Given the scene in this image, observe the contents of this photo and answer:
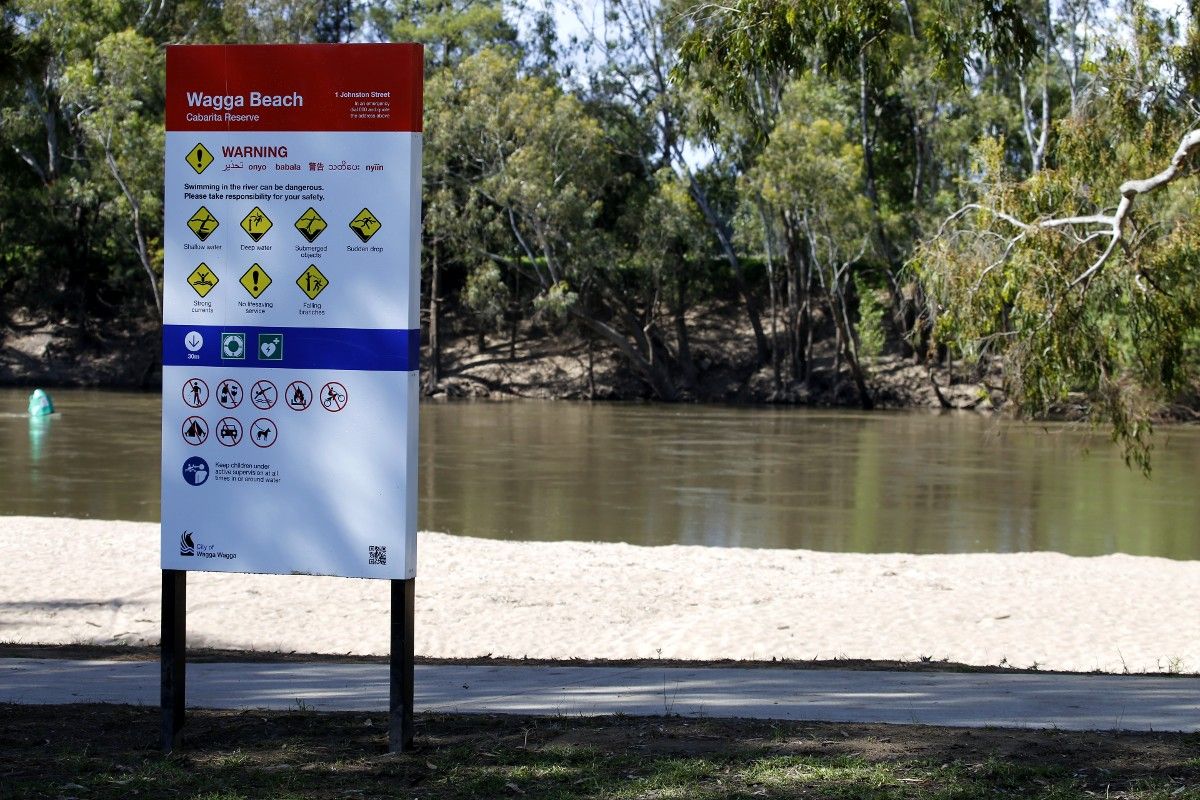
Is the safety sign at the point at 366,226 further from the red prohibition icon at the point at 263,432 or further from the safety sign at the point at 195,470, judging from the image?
the safety sign at the point at 195,470

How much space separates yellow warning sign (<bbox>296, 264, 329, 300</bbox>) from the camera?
5.04 meters

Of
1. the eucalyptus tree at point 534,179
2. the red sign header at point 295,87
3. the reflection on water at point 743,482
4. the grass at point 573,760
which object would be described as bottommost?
the reflection on water at point 743,482

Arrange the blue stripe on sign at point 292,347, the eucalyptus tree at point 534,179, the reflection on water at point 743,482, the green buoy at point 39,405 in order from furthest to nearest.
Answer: the eucalyptus tree at point 534,179 < the green buoy at point 39,405 < the reflection on water at point 743,482 < the blue stripe on sign at point 292,347

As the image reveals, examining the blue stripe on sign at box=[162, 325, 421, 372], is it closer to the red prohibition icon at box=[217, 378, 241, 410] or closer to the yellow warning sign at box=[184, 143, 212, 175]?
the red prohibition icon at box=[217, 378, 241, 410]

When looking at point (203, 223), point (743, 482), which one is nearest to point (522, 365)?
point (743, 482)

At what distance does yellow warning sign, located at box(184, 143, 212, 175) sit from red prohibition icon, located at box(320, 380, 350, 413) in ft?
3.03

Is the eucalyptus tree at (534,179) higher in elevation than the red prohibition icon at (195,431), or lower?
higher

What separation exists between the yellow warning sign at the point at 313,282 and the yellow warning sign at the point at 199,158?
0.56 m

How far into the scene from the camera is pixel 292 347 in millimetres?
5051

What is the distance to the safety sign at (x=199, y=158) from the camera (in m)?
5.16

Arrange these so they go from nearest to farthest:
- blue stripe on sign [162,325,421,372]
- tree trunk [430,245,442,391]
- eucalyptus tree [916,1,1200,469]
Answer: blue stripe on sign [162,325,421,372] → eucalyptus tree [916,1,1200,469] → tree trunk [430,245,442,391]

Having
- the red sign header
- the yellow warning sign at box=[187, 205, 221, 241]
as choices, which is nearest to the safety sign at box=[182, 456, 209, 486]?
the yellow warning sign at box=[187, 205, 221, 241]

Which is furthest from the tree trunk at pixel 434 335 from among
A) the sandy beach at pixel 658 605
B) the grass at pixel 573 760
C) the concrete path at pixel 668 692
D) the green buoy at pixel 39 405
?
the grass at pixel 573 760

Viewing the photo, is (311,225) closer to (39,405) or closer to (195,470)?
(195,470)
